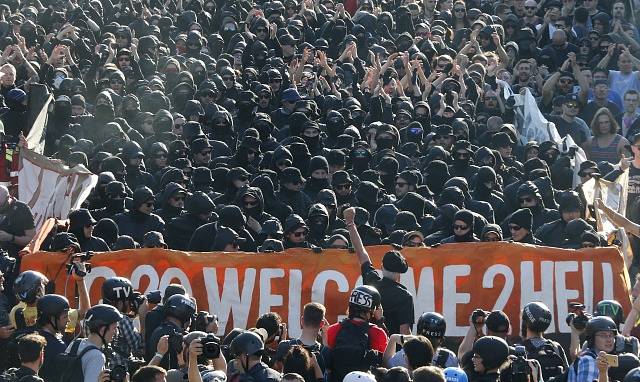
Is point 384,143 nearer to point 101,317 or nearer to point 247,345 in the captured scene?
point 101,317

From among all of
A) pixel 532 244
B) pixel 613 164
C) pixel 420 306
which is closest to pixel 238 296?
pixel 420 306

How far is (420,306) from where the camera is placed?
14.9 metres

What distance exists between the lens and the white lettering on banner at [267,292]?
49.0ft

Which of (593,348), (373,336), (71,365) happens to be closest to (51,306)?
(71,365)

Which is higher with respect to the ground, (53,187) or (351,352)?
(53,187)

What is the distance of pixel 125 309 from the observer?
1293 cm

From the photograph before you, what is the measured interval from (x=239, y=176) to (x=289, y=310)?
376cm

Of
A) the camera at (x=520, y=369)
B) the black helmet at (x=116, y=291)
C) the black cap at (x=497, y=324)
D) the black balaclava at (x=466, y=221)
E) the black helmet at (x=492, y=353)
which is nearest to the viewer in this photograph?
the black helmet at (x=492, y=353)

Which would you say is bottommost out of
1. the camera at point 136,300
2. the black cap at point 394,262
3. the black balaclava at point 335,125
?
the camera at point 136,300

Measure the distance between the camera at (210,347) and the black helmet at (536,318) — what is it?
293cm

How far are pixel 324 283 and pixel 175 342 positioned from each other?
332 cm

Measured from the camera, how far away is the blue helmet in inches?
420

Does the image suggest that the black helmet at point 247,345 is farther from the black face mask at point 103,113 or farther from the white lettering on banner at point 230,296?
the black face mask at point 103,113

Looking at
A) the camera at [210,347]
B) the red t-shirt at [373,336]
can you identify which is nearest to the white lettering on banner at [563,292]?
the red t-shirt at [373,336]
